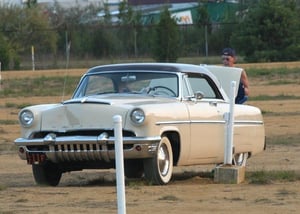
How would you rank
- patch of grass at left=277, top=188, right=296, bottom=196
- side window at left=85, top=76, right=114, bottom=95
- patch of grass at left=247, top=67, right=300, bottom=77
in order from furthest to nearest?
patch of grass at left=247, top=67, right=300, bottom=77 < side window at left=85, top=76, right=114, bottom=95 < patch of grass at left=277, top=188, right=296, bottom=196

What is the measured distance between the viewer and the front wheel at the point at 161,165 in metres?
11.6

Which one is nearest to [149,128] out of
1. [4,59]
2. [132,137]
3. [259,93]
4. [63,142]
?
[132,137]

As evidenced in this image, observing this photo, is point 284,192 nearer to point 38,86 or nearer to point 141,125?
point 141,125

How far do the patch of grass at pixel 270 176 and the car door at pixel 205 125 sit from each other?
54 cm

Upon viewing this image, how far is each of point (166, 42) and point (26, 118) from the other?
42248 mm

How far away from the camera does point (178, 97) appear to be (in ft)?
41.1

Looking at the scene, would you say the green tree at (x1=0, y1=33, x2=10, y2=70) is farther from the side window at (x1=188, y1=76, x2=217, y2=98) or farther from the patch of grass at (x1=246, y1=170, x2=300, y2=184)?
the patch of grass at (x1=246, y1=170, x2=300, y2=184)

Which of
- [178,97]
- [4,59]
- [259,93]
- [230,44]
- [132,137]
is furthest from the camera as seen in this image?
[230,44]

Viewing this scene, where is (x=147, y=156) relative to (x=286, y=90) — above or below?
above

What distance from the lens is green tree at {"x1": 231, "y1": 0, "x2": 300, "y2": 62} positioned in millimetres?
56688

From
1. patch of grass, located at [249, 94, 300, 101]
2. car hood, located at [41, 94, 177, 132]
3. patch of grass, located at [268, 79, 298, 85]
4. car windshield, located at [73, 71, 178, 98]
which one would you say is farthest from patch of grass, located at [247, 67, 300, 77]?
car hood, located at [41, 94, 177, 132]

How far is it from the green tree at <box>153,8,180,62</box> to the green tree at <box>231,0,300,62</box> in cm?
479

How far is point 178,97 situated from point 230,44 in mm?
48485

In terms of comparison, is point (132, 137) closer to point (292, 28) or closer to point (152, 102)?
point (152, 102)
